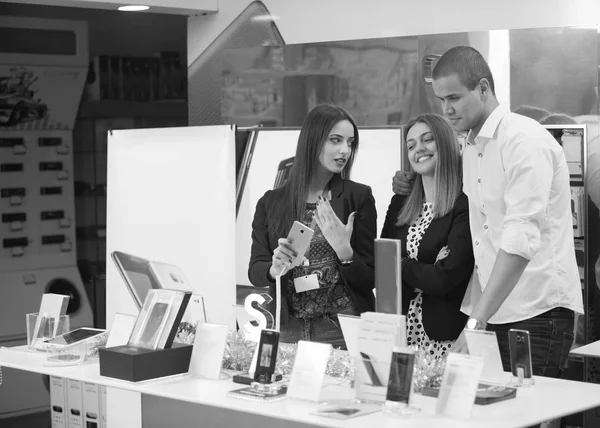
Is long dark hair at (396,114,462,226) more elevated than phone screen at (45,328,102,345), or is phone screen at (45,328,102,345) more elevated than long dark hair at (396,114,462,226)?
long dark hair at (396,114,462,226)

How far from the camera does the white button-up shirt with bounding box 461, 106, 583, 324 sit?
287 cm

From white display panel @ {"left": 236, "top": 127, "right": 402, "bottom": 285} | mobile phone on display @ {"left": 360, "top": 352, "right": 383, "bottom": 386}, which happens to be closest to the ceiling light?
white display panel @ {"left": 236, "top": 127, "right": 402, "bottom": 285}

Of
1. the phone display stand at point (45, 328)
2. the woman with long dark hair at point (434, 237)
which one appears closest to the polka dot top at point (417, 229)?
the woman with long dark hair at point (434, 237)

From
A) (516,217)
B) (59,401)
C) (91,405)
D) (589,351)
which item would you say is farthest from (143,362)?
(59,401)

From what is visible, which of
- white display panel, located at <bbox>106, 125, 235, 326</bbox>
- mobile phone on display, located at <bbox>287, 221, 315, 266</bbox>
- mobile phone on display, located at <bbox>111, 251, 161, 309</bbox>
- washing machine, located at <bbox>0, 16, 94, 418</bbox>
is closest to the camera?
mobile phone on display, located at <bbox>287, 221, 315, 266</bbox>

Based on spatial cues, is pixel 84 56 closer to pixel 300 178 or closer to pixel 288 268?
pixel 300 178

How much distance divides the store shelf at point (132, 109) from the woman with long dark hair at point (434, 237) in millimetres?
4541

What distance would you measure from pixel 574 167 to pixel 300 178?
1317 millimetres

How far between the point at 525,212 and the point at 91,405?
8.45ft

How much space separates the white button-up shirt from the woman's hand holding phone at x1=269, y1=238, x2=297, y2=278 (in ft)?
2.00

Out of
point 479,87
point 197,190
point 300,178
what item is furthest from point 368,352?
point 197,190

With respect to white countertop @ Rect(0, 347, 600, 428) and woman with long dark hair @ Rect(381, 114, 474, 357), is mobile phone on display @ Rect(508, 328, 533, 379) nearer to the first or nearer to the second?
white countertop @ Rect(0, 347, 600, 428)

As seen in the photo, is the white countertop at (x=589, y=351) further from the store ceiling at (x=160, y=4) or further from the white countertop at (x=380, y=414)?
the store ceiling at (x=160, y=4)

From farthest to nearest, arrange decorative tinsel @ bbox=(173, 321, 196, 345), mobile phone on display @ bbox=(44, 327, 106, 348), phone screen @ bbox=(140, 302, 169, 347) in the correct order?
mobile phone on display @ bbox=(44, 327, 106, 348) → decorative tinsel @ bbox=(173, 321, 196, 345) → phone screen @ bbox=(140, 302, 169, 347)
